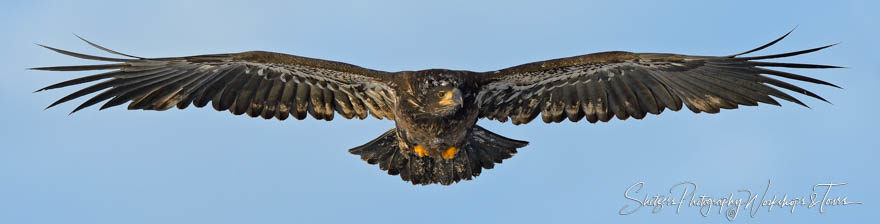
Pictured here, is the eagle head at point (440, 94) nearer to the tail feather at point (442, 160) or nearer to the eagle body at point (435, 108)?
the eagle body at point (435, 108)

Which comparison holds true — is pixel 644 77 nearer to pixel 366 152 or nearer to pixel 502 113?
pixel 502 113

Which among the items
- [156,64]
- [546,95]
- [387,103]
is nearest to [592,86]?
[546,95]

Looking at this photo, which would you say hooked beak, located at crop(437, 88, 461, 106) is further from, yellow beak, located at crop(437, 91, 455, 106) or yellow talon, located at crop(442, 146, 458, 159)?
yellow talon, located at crop(442, 146, 458, 159)

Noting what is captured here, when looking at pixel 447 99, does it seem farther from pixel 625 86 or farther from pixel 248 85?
pixel 248 85

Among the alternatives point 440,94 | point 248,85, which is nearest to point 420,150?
point 440,94

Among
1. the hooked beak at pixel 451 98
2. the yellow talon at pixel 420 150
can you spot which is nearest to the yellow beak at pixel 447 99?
the hooked beak at pixel 451 98

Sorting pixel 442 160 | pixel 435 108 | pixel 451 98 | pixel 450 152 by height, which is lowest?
pixel 442 160
